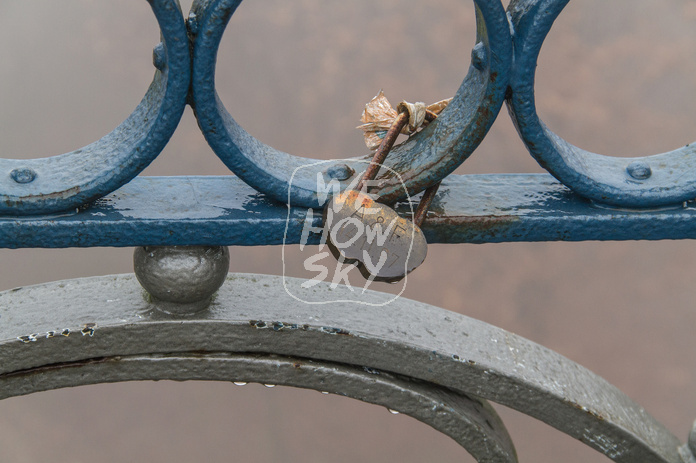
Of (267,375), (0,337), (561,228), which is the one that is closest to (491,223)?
(561,228)

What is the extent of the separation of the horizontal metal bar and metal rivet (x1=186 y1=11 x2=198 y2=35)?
0.11 meters

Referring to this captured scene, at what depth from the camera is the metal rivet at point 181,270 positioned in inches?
21.6

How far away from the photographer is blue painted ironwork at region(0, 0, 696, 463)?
49 cm

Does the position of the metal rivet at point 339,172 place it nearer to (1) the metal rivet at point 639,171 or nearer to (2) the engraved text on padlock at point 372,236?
(2) the engraved text on padlock at point 372,236

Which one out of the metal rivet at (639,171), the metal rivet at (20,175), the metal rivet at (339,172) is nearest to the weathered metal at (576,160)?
the metal rivet at (639,171)

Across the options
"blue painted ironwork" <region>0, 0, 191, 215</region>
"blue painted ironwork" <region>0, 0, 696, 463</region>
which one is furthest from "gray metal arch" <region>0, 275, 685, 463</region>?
"blue painted ironwork" <region>0, 0, 191, 215</region>

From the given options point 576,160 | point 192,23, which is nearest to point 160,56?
point 192,23

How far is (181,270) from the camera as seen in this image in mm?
549

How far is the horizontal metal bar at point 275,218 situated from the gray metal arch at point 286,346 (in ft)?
0.25

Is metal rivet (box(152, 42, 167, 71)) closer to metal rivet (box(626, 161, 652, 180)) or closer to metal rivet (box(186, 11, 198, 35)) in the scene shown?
metal rivet (box(186, 11, 198, 35))

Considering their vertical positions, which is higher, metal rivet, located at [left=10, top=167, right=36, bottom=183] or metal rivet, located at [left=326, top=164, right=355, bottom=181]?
metal rivet, located at [left=326, top=164, right=355, bottom=181]

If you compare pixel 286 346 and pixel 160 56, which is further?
pixel 286 346

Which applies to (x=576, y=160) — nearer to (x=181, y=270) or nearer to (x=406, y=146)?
(x=406, y=146)

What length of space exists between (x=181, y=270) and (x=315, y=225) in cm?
9
